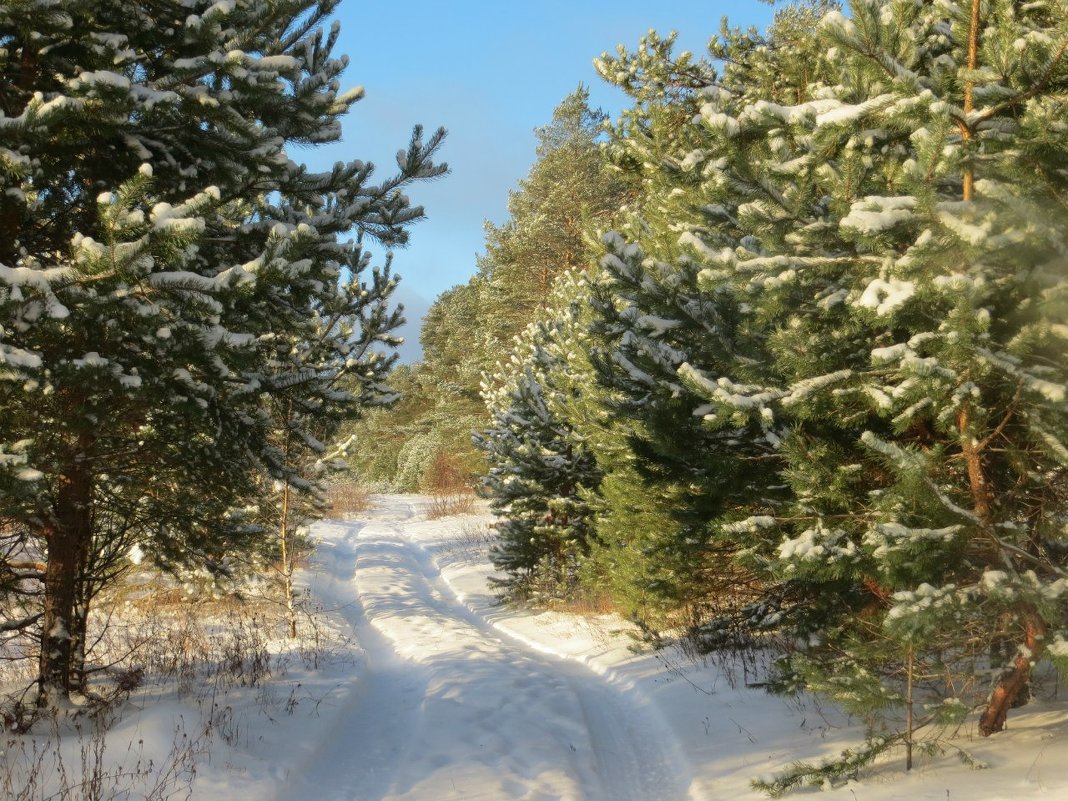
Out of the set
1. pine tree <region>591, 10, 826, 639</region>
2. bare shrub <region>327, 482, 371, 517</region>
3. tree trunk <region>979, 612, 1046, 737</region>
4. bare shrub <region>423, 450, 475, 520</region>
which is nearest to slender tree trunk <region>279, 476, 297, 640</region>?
pine tree <region>591, 10, 826, 639</region>

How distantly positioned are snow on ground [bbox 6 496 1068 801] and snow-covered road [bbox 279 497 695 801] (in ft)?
0.07

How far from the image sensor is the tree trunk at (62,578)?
6071 mm

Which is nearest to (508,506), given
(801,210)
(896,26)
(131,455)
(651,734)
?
(651,734)

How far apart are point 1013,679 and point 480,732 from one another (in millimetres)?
4431

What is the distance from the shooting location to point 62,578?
6.21 metres

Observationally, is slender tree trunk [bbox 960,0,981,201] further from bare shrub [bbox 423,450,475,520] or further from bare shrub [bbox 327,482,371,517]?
bare shrub [bbox 327,482,371,517]

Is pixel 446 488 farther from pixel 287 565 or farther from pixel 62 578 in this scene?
pixel 62 578

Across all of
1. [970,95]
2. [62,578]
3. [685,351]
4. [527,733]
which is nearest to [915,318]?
[970,95]

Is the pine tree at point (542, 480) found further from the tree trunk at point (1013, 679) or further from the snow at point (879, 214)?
the snow at point (879, 214)

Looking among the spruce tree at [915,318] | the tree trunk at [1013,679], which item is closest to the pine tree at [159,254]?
the spruce tree at [915,318]

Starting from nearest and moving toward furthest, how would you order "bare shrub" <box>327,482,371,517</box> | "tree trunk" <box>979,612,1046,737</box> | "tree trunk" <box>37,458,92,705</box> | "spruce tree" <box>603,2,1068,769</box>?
"spruce tree" <box>603,2,1068,769</box> → "tree trunk" <box>979,612,1046,737</box> → "tree trunk" <box>37,458,92,705</box> → "bare shrub" <box>327,482,371,517</box>

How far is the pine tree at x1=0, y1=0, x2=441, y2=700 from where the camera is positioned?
4.23 meters

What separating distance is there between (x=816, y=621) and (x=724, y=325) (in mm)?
2866

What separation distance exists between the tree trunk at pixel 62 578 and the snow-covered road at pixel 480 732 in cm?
229
